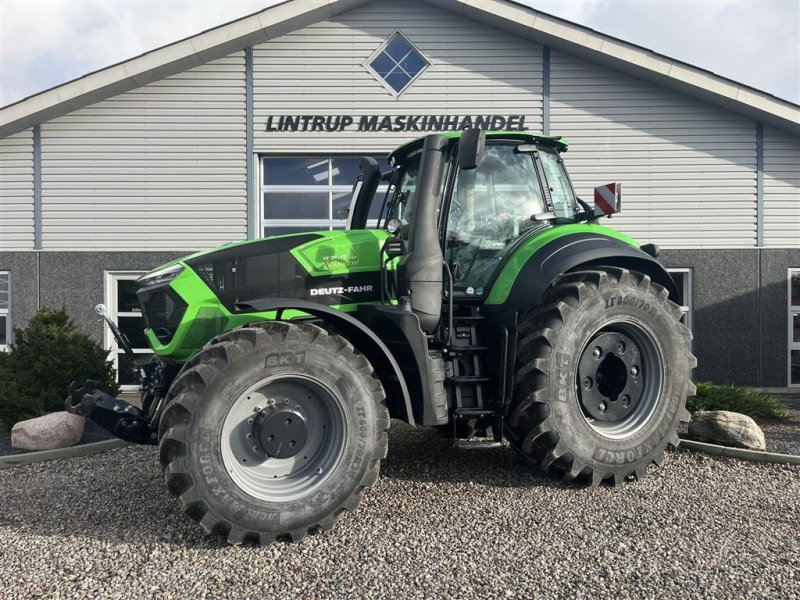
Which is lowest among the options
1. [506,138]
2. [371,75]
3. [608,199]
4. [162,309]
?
[162,309]

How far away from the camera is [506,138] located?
15.2 feet

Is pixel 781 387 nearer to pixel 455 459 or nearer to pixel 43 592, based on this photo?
pixel 455 459

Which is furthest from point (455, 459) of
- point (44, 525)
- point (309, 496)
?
point (44, 525)

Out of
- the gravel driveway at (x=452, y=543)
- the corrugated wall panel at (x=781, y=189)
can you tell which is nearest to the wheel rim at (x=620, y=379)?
the gravel driveway at (x=452, y=543)

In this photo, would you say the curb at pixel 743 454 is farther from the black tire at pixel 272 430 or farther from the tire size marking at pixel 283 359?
the tire size marking at pixel 283 359

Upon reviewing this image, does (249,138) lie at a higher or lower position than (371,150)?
higher

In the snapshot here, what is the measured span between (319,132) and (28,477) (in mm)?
6342

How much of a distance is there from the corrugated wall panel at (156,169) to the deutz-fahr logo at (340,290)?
19.2 feet

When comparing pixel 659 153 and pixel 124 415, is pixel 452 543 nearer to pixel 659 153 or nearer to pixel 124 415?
pixel 124 415

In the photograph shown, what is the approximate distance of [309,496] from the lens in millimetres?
3432

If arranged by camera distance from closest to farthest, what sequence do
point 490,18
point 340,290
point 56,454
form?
point 340,290
point 56,454
point 490,18

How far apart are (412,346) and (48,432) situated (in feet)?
14.0

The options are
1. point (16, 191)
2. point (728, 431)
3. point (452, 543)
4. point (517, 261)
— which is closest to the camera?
point (452, 543)

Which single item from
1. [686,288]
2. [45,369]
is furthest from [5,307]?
[686,288]
